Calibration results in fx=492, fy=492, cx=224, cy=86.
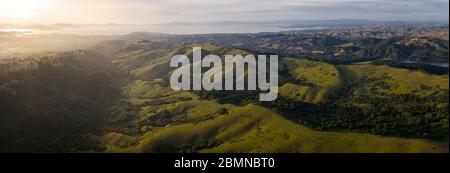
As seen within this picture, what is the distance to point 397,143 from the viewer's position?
158m
